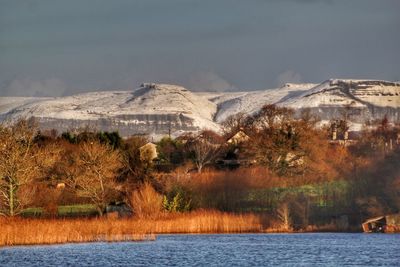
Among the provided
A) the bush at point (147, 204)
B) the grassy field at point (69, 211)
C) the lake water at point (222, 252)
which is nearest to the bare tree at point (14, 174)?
the grassy field at point (69, 211)

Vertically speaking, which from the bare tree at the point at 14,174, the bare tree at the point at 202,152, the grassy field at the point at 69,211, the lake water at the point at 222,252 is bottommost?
the lake water at the point at 222,252

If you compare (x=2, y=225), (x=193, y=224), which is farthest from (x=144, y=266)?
(x=193, y=224)

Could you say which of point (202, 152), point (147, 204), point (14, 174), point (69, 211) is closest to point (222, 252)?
point (147, 204)

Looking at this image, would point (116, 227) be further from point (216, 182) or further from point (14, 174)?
point (216, 182)

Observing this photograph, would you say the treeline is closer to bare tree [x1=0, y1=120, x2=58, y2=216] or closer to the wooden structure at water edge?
bare tree [x1=0, y1=120, x2=58, y2=216]

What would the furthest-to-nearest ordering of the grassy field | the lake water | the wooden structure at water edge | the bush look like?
the grassy field < the wooden structure at water edge < the bush < the lake water

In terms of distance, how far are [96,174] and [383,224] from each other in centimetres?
2030

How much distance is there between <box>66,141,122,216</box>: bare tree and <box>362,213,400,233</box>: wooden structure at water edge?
17792mm

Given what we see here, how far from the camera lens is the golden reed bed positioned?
66000 millimetres

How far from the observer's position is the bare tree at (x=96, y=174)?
86250 millimetres

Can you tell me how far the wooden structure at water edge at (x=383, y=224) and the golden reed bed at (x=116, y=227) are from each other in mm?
6970

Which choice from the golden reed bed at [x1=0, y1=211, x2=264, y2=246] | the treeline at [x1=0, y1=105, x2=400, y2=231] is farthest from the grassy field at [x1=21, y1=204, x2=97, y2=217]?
the golden reed bed at [x1=0, y1=211, x2=264, y2=246]

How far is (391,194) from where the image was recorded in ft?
274

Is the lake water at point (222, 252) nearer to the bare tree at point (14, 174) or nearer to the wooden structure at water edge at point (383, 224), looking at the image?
the wooden structure at water edge at point (383, 224)
